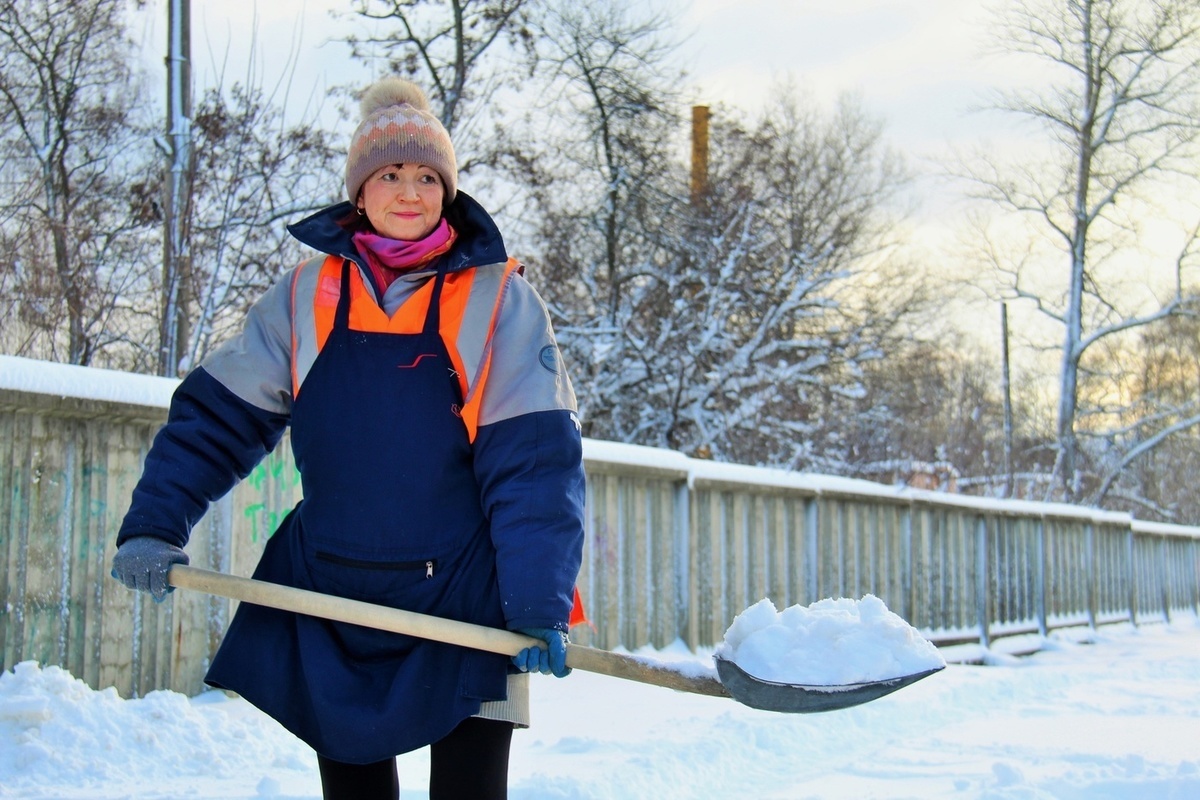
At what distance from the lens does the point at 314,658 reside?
1969 millimetres

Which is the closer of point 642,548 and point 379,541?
point 379,541

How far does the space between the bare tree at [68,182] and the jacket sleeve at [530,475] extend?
230 inches

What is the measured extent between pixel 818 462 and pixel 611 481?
307 inches

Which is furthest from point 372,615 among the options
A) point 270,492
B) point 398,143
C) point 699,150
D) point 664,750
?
point 699,150

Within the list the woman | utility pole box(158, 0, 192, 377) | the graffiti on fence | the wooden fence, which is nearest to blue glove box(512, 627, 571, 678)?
the woman

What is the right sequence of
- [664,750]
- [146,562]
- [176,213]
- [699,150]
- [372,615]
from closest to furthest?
[372,615]
[146,562]
[664,750]
[176,213]
[699,150]

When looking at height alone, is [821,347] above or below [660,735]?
above

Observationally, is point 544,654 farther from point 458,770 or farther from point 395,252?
point 395,252

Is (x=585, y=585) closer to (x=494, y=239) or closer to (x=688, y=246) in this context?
(x=494, y=239)

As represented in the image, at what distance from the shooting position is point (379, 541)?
6.47 ft

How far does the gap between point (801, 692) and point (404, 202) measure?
4.02ft

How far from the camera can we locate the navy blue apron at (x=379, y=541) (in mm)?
1955

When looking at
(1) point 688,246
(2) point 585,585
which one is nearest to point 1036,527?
(1) point 688,246

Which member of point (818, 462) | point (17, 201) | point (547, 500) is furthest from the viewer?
point (818, 462)
